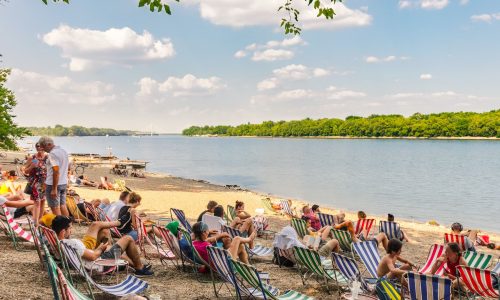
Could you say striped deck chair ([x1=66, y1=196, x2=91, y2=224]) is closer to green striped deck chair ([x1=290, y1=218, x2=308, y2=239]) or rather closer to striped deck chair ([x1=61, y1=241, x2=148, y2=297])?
green striped deck chair ([x1=290, y1=218, x2=308, y2=239])

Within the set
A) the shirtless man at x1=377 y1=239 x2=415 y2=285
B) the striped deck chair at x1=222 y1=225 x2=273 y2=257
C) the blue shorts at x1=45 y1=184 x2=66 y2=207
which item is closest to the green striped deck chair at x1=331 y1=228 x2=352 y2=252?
the striped deck chair at x1=222 y1=225 x2=273 y2=257

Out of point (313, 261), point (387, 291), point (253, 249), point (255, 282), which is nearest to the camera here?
point (387, 291)

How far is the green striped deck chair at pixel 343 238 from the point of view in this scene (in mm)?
9297

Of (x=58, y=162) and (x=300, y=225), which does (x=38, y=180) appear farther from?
(x=300, y=225)

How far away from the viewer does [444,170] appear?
5950 cm

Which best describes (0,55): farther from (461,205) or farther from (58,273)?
(461,205)

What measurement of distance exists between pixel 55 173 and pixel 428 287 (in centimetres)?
611

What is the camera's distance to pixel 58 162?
787 centimetres

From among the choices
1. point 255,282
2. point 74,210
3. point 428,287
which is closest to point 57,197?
point 74,210

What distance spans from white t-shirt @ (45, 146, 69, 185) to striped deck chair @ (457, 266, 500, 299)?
6.40 m

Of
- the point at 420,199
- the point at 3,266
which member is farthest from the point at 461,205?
the point at 3,266

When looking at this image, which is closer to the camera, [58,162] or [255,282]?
[255,282]

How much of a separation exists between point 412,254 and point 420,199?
24398 millimetres

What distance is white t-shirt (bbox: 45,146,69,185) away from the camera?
7.84 metres
